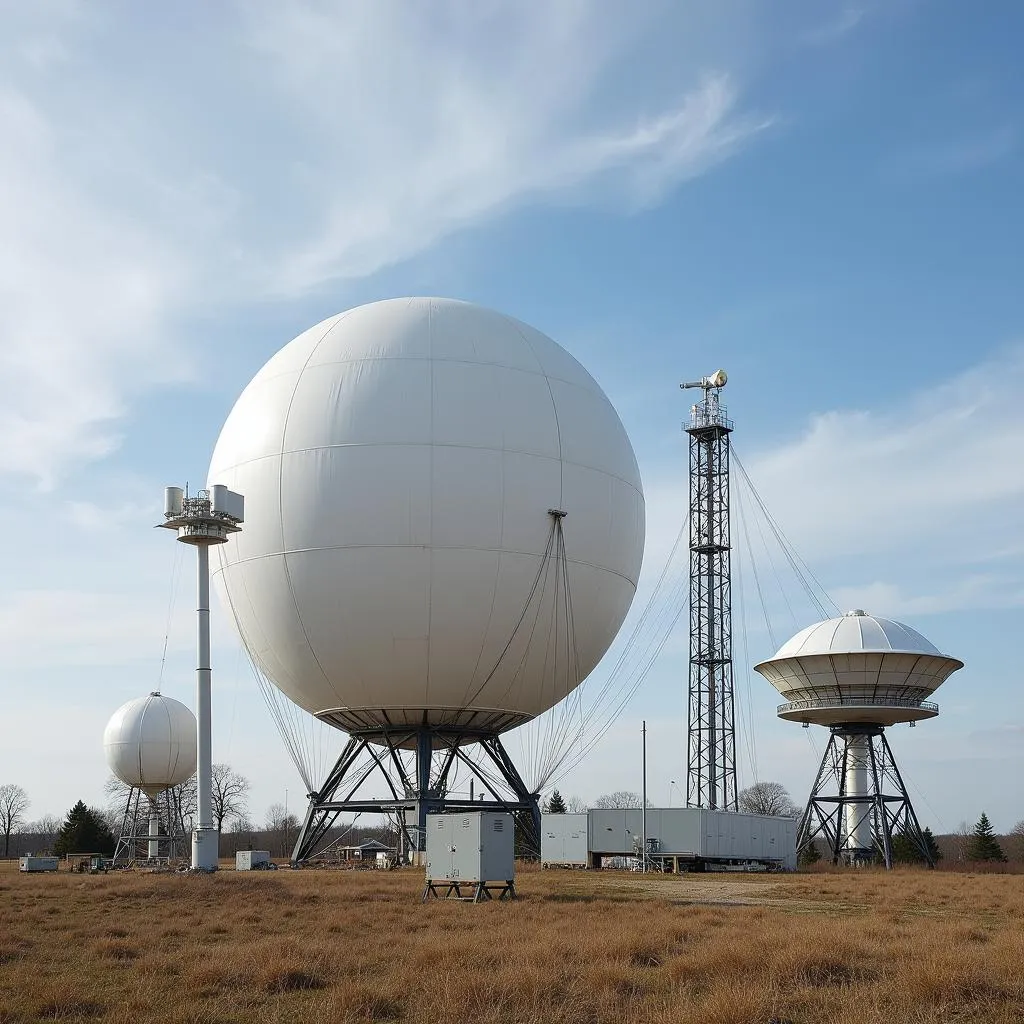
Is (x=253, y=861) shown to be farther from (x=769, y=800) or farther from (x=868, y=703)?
(x=769, y=800)

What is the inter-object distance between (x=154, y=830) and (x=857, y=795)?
118 feet

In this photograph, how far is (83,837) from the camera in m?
72.4

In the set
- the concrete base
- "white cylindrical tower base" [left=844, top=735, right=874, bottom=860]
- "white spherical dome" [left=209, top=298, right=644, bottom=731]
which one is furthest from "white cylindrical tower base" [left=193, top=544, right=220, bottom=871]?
"white cylindrical tower base" [left=844, top=735, right=874, bottom=860]

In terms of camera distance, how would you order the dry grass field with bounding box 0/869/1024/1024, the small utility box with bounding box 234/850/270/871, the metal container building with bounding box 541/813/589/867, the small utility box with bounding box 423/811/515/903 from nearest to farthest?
1. the dry grass field with bounding box 0/869/1024/1024
2. the small utility box with bounding box 423/811/515/903
3. the small utility box with bounding box 234/850/270/871
4. the metal container building with bounding box 541/813/589/867

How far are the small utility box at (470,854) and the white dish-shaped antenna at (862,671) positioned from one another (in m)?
30.7

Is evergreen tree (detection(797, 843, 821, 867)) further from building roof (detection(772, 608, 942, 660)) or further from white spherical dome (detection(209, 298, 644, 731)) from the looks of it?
white spherical dome (detection(209, 298, 644, 731))

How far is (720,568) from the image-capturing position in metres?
61.0

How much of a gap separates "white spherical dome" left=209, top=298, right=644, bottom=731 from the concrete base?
5.62m

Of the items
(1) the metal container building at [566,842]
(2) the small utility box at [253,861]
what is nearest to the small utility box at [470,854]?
(2) the small utility box at [253,861]

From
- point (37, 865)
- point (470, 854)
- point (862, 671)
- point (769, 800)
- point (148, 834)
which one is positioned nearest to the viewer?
point (470, 854)

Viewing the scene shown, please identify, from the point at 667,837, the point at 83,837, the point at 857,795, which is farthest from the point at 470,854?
the point at 83,837

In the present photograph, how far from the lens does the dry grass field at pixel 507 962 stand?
10961 millimetres

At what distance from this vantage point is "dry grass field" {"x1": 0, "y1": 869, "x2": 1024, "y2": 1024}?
11.0m

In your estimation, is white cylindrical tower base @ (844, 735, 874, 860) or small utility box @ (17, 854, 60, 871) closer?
small utility box @ (17, 854, 60, 871)
